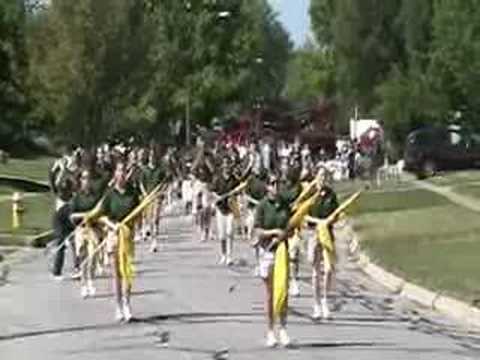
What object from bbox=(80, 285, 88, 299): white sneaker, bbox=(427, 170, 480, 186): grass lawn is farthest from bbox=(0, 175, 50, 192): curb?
bbox=(80, 285, 88, 299): white sneaker

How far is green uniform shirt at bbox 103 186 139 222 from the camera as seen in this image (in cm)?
1966

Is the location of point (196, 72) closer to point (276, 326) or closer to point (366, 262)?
point (366, 262)

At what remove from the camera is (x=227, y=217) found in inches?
1133

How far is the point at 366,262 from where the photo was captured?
30156 mm

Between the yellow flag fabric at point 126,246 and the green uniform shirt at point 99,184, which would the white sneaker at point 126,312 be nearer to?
the yellow flag fabric at point 126,246

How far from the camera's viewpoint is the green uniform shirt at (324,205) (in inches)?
797

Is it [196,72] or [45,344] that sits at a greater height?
[196,72]

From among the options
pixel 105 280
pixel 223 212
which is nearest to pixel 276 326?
pixel 105 280

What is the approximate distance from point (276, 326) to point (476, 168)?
160ft

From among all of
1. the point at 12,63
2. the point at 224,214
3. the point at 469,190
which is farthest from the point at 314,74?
the point at 224,214

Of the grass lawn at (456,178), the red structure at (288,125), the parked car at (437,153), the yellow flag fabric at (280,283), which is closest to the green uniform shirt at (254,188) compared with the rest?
the yellow flag fabric at (280,283)

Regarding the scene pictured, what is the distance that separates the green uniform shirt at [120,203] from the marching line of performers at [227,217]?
12 mm

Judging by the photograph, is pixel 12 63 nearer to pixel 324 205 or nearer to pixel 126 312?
pixel 324 205

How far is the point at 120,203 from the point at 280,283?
3.60 metres
